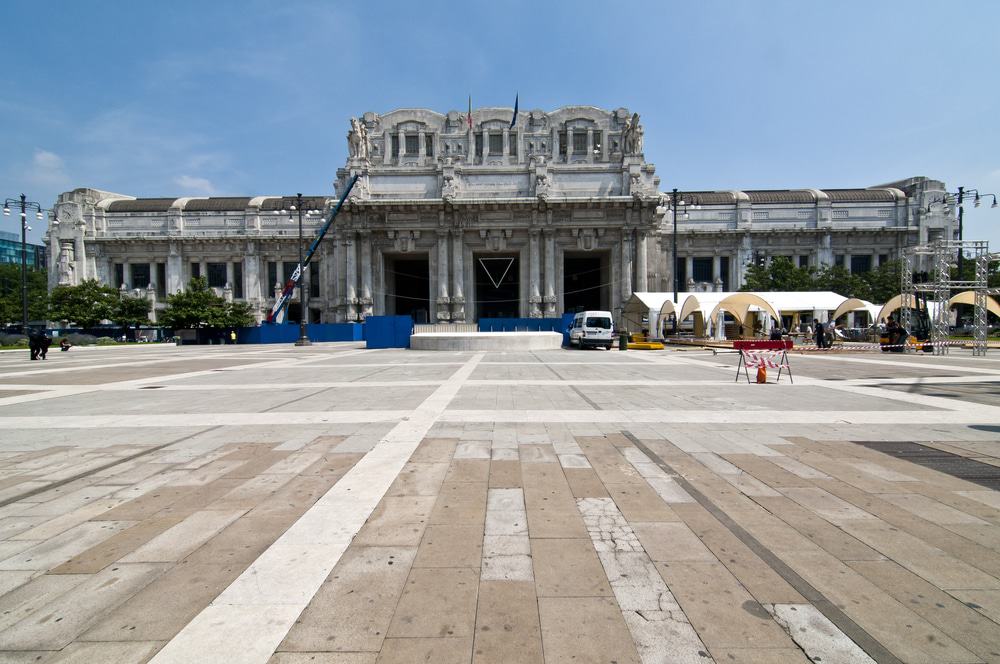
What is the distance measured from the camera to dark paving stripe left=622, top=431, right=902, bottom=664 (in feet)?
8.03

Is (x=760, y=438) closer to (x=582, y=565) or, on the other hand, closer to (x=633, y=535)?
(x=633, y=535)

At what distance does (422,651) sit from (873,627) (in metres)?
2.56

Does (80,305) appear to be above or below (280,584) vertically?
above

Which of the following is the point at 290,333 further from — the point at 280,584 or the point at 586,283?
the point at 280,584

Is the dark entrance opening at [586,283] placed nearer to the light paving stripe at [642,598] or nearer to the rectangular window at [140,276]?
the light paving stripe at [642,598]

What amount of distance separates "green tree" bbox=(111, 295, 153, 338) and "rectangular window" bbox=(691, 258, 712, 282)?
218ft

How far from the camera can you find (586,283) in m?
63.3

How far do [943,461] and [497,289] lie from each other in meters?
58.8

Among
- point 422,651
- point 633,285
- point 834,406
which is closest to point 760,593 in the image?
point 422,651

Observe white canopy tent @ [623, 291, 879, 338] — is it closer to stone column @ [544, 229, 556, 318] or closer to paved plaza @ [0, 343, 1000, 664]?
stone column @ [544, 229, 556, 318]

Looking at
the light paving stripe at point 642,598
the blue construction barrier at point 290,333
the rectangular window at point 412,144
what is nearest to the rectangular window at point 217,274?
the blue construction barrier at point 290,333

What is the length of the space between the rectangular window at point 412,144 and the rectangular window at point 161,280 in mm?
36603

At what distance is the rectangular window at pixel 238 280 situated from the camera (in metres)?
60.8

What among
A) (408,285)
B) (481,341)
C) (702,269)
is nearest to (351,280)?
(408,285)
